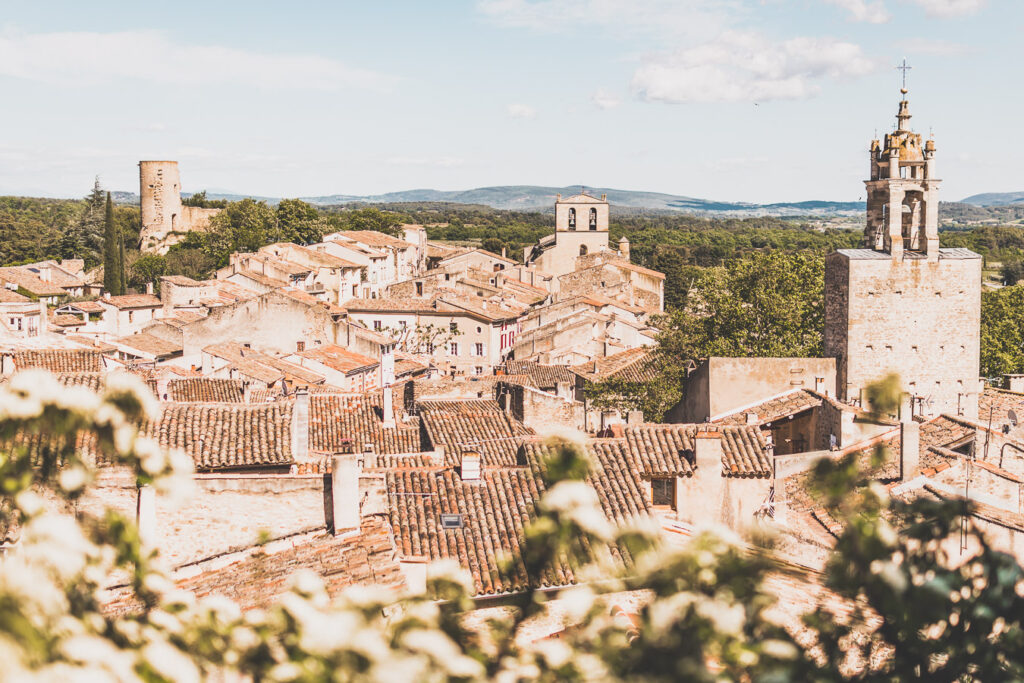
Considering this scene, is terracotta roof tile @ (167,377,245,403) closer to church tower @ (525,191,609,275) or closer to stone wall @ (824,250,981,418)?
stone wall @ (824,250,981,418)

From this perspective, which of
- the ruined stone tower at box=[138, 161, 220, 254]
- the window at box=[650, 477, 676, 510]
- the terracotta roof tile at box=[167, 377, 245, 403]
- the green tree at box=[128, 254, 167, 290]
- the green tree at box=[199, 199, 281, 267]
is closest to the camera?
the window at box=[650, 477, 676, 510]

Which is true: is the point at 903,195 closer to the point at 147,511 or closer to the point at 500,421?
the point at 500,421

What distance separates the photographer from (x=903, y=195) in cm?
2438

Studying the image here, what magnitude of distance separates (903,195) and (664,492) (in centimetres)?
1256

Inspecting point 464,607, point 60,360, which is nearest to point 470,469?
point 464,607

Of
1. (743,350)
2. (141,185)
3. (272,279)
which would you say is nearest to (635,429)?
(743,350)

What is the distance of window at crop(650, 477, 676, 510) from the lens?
591 inches

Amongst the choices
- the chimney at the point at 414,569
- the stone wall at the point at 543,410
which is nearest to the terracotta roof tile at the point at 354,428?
the stone wall at the point at 543,410

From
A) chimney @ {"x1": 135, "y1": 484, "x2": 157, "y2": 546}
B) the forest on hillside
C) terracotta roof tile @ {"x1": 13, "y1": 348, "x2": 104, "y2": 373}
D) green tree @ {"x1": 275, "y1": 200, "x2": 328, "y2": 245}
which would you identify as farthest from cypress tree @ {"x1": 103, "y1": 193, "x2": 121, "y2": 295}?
chimney @ {"x1": 135, "y1": 484, "x2": 157, "y2": 546}

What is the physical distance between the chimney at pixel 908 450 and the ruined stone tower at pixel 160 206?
285 ft

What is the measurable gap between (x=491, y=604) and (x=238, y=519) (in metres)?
2.94

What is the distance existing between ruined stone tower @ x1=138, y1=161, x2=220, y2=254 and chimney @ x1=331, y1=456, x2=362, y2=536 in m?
87.6

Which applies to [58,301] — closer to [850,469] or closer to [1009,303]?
[1009,303]

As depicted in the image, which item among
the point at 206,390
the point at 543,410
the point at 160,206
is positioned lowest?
the point at 543,410
